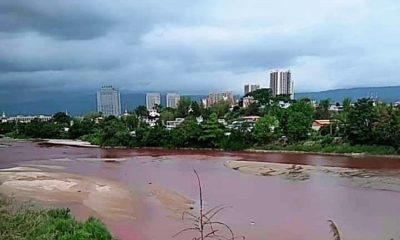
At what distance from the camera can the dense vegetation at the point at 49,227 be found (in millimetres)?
6654

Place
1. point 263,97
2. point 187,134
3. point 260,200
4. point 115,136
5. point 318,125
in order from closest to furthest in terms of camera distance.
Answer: point 260,200 < point 187,134 < point 318,125 < point 115,136 < point 263,97

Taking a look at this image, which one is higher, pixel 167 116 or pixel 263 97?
pixel 263 97

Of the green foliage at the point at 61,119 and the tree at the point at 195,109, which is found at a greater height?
the tree at the point at 195,109

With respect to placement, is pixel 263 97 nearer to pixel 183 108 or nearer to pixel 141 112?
pixel 183 108

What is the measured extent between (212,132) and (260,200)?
58.7 feet

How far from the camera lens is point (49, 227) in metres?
8.50

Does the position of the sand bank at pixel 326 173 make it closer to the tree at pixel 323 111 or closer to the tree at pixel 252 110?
the tree at pixel 323 111

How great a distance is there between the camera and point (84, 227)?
8914mm

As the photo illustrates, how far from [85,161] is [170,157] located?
4917 millimetres

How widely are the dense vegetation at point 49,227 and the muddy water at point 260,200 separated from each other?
48.6 inches

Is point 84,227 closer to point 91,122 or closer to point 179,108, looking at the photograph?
point 91,122

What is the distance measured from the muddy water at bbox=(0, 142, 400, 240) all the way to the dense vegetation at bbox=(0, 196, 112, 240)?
1236mm

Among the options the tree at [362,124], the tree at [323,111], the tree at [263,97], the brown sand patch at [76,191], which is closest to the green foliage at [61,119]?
the tree at [263,97]

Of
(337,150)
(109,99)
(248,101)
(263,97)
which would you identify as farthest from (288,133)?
(109,99)
